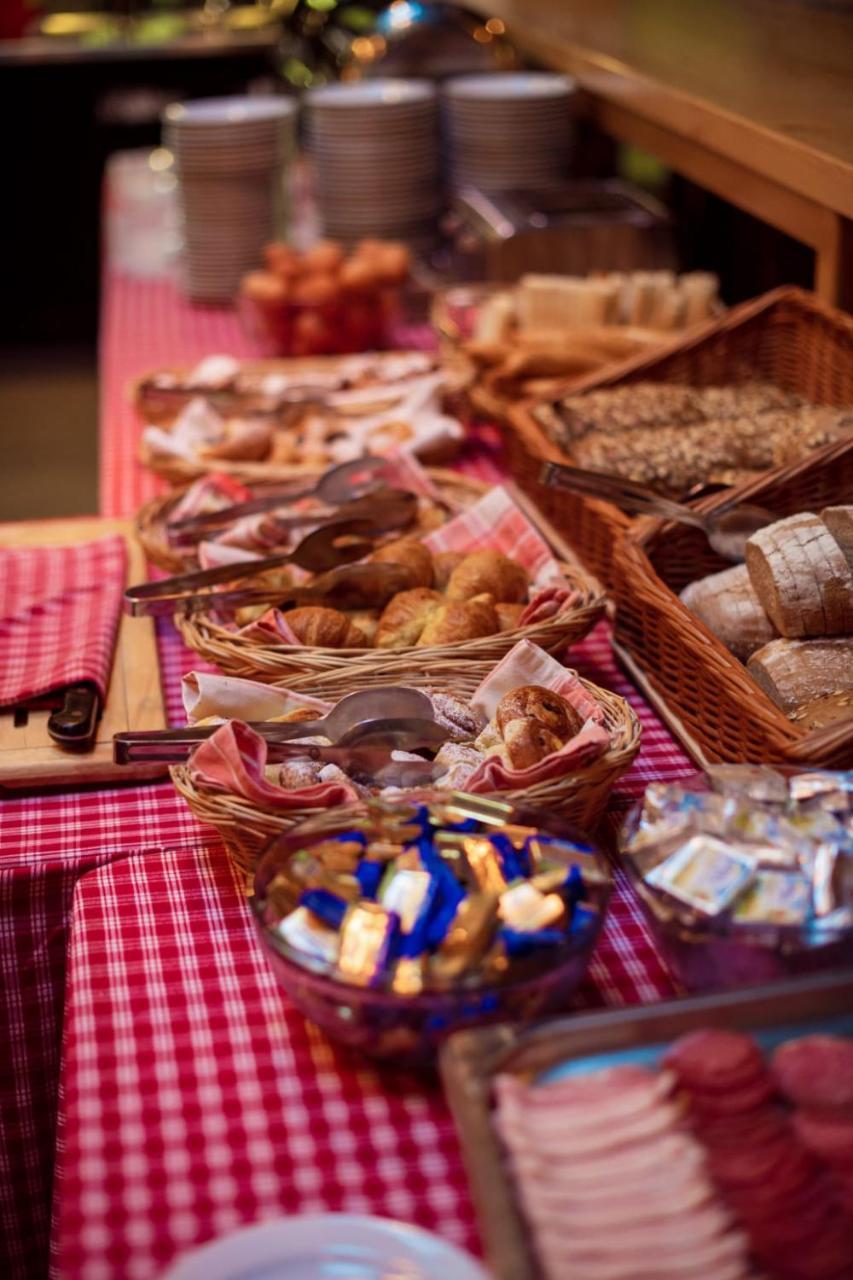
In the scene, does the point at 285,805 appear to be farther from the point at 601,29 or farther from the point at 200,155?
the point at 601,29

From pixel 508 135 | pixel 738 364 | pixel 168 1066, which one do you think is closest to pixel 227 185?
pixel 508 135

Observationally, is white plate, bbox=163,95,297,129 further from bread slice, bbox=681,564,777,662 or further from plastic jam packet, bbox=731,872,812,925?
plastic jam packet, bbox=731,872,812,925

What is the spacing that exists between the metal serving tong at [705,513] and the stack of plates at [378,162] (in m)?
1.65

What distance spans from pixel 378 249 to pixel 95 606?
124cm

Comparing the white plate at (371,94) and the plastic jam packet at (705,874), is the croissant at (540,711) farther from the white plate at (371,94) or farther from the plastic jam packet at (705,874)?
the white plate at (371,94)

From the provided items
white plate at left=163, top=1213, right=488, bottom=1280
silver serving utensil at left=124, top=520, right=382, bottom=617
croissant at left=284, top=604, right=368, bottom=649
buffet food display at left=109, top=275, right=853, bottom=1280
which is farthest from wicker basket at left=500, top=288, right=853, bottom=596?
white plate at left=163, top=1213, right=488, bottom=1280

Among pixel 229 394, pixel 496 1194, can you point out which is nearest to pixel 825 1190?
pixel 496 1194

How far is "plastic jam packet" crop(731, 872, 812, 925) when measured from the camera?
0.84 metres

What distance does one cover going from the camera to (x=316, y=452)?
75.1 inches

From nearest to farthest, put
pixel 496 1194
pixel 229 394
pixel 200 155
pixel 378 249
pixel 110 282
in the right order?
pixel 496 1194 < pixel 229 394 < pixel 378 249 < pixel 200 155 < pixel 110 282

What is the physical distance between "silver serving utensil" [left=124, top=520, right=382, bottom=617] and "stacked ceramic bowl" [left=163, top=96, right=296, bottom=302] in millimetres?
1565

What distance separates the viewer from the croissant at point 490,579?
4.51 feet

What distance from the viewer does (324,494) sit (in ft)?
5.50

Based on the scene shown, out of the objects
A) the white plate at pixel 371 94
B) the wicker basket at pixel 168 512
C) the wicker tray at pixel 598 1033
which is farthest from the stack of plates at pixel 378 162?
the wicker tray at pixel 598 1033
